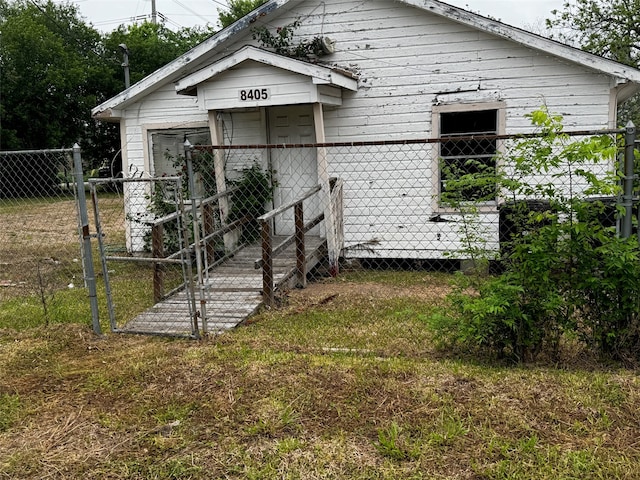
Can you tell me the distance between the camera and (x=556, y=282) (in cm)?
399

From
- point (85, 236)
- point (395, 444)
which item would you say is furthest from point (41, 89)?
point (395, 444)

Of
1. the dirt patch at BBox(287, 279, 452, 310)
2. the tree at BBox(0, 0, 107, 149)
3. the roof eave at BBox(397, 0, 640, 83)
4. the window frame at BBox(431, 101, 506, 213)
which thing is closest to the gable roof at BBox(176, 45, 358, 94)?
the window frame at BBox(431, 101, 506, 213)

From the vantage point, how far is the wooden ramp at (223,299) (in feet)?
18.0

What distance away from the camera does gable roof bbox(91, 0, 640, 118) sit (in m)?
7.35

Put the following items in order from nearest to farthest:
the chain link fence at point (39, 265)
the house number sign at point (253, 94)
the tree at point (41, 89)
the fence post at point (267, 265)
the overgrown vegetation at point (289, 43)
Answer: the chain link fence at point (39, 265) < the fence post at point (267, 265) < the house number sign at point (253, 94) < the overgrown vegetation at point (289, 43) < the tree at point (41, 89)

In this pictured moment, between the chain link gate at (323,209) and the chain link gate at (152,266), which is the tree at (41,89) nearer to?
the chain link gate at (152,266)

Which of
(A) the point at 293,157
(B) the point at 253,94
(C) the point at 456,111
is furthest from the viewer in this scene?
(A) the point at 293,157

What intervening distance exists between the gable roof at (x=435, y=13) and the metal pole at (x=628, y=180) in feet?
13.1

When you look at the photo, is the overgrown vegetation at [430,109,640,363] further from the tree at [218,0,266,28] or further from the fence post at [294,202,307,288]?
the tree at [218,0,266,28]

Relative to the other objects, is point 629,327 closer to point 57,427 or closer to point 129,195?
point 57,427

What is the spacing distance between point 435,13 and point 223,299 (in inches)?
193

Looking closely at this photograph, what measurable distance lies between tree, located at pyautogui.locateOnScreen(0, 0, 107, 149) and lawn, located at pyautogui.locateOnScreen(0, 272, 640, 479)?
23034 mm

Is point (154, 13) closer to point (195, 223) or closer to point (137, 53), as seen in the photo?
point (137, 53)

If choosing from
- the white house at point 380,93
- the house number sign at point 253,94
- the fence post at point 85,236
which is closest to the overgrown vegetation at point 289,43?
the white house at point 380,93
